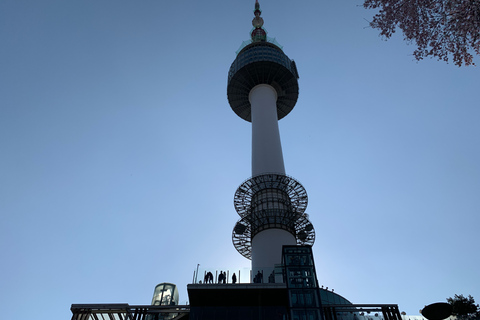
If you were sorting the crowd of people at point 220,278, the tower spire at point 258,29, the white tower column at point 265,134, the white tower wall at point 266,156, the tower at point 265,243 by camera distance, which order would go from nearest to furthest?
the tower at point 265,243 < the crowd of people at point 220,278 < the white tower wall at point 266,156 < the white tower column at point 265,134 < the tower spire at point 258,29

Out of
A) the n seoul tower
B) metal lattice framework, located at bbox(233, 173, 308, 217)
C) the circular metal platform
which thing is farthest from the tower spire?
metal lattice framework, located at bbox(233, 173, 308, 217)

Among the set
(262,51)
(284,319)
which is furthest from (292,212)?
(262,51)

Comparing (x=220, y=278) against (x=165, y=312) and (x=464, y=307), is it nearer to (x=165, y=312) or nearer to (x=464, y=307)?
(x=165, y=312)

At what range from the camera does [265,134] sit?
63.1 metres

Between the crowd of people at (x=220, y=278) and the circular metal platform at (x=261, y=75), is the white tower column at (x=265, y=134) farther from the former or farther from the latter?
the crowd of people at (x=220, y=278)

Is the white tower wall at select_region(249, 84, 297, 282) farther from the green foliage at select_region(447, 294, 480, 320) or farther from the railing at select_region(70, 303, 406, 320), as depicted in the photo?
the green foliage at select_region(447, 294, 480, 320)

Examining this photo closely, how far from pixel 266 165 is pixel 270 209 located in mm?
8916

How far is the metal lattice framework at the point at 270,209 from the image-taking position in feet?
163

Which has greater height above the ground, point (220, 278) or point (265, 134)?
point (265, 134)

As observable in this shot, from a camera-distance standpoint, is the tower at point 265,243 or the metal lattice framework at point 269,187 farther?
the metal lattice framework at point 269,187

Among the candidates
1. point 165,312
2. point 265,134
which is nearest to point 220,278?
point 165,312

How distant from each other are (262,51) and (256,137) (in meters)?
21.5

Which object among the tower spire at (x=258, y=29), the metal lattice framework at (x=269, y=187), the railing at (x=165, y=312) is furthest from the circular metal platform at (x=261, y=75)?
the railing at (x=165, y=312)

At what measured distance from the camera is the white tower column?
57.7 m
